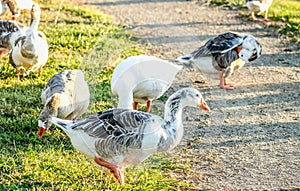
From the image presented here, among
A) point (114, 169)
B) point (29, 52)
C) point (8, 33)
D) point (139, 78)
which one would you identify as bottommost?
point (114, 169)

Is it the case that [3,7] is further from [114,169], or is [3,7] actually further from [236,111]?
[114,169]

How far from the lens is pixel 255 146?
7.00 m

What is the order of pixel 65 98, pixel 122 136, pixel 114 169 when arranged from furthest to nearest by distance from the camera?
pixel 65 98 < pixel 114 169 < pixel 122 136

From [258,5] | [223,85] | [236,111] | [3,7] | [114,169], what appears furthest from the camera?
[258,5]

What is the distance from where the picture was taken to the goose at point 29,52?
8500mm

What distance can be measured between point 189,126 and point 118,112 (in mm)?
1979

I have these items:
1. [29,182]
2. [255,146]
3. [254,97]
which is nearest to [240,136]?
[255,146]

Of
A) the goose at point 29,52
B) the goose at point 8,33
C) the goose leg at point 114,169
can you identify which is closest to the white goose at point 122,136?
the goose leg at point 114,169

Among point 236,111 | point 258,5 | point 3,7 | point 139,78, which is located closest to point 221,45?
point 236,111

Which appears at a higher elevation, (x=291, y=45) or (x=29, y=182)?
(x=291, y=45)

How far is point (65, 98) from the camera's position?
702 centimetres

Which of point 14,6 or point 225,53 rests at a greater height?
point 14,6

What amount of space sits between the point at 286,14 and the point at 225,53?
4162mm

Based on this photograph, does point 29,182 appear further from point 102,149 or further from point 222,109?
point 222,109
